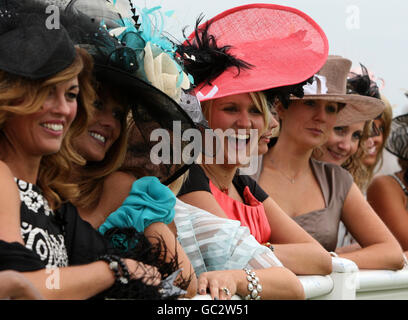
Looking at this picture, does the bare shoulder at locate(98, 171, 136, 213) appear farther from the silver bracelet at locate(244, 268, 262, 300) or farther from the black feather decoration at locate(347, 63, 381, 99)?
the black feather decoration at locate(347, 63, 381, 99)

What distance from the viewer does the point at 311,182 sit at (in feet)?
15.1

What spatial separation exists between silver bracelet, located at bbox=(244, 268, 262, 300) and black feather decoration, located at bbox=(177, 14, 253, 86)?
1148 millimetres

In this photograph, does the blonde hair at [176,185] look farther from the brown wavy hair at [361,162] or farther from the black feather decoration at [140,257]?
the brown wavy hair at [361,162]

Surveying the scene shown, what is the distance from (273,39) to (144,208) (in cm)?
176

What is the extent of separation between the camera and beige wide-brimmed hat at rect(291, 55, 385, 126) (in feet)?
14.6

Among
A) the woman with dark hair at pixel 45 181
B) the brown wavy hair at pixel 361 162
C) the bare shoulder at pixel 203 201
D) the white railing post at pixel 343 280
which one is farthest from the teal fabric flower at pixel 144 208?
the brown wavy hair at pixel 361 162

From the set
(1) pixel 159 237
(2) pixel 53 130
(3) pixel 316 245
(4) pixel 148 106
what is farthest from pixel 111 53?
(3) pixel 316 245

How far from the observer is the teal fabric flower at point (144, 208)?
246cm

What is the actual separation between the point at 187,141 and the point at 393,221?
2938mm

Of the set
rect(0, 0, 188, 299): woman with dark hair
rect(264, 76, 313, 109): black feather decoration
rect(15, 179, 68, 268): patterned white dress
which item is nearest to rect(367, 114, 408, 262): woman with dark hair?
rect(264, 76, 313, 109): black feather decoration

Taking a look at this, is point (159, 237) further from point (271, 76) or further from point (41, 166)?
point (271, 76)

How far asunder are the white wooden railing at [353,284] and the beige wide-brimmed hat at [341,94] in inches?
47.7
